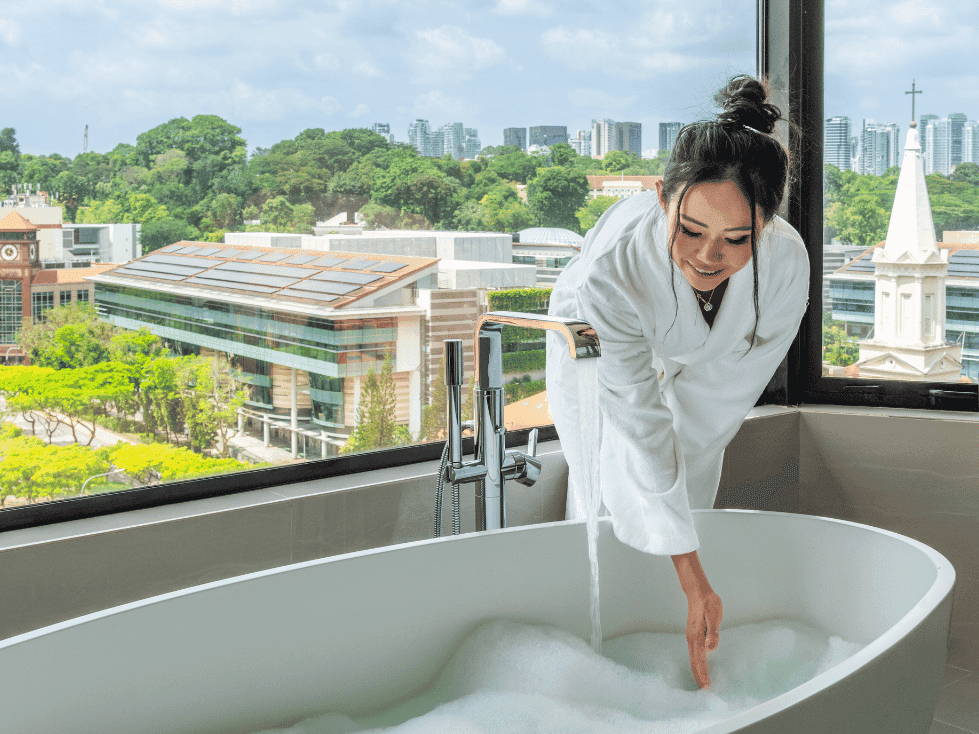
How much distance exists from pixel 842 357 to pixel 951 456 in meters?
0.44

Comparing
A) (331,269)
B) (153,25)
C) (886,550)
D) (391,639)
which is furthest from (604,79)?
(391,639)

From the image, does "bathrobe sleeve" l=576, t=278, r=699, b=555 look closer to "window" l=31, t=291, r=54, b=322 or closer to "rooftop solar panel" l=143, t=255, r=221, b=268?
"rooftop solar panel" l=143, t=255, r=221, b=268

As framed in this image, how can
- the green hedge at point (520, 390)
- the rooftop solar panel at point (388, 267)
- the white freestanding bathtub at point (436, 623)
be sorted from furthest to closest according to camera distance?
1. the green hedge at point (520, 390)
2. the rooftop solar panel at point (388, 267)
3. the white freestanding bathtub at point (436, 623)

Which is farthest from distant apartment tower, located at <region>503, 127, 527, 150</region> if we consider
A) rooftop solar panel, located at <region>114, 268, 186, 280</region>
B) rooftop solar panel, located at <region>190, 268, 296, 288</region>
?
rooftop solar panel, located at <region>114, 268, 186, 280</region>

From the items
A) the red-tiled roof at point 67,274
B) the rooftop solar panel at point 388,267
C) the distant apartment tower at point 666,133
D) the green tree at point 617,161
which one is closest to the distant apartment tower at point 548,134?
the green tree at point 617,161

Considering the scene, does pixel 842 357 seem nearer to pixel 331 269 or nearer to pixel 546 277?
pixel 546 277

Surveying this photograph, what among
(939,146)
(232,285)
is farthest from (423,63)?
(939,146)

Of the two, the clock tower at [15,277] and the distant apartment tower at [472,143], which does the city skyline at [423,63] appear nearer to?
the distant apartment tower at [472,143]

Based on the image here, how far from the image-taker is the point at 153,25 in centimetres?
174

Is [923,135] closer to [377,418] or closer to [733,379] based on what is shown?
[733,379]

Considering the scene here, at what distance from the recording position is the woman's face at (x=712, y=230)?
1.49 m

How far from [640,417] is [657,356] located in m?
0.29

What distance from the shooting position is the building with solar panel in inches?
70.1

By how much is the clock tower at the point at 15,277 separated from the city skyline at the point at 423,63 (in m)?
0.15
